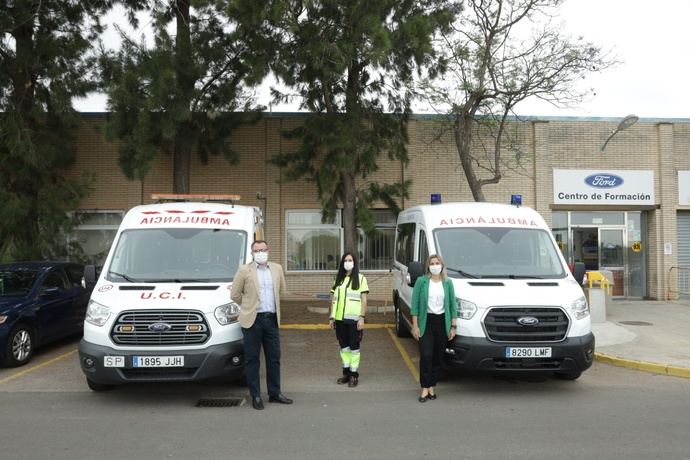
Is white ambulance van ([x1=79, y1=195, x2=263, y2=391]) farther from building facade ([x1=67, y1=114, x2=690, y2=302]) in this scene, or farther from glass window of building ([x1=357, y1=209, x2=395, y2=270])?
glass window of building ([x1=357, y1=209, x2=395, y2=270])

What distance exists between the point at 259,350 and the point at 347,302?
126cm

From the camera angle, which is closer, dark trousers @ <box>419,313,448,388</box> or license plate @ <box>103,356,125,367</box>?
license plate @ <box>103,356,125,367</box>

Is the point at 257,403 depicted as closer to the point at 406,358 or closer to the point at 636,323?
the point at 406,358

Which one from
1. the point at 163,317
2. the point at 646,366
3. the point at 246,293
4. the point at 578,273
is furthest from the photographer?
the point at 646,366

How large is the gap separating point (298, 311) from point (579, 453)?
30.6ft

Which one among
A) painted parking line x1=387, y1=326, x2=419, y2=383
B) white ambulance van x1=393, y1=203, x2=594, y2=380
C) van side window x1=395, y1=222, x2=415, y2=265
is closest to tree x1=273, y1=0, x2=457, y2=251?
van side window x1=395, y1=222, x2=415, y2=265

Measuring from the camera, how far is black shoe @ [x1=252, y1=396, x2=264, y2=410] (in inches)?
240

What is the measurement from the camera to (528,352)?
20.9 feet

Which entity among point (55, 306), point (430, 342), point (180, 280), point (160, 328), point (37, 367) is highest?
point (180, 280)

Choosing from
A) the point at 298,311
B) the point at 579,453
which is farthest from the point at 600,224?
the point at 579,453

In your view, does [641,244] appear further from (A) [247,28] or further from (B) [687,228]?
(A) [247,28]

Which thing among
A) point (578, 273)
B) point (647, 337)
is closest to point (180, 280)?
point (578, 273)

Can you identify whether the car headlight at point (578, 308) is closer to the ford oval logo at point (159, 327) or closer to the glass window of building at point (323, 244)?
the ford oval logo at point (159, 327)

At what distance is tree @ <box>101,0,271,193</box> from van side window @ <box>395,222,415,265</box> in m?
4.42
